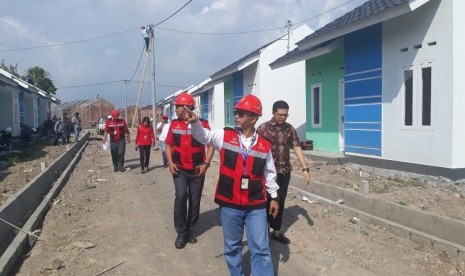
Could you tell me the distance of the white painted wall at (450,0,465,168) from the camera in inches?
330

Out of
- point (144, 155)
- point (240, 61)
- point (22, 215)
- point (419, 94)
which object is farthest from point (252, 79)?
point (22, 215)

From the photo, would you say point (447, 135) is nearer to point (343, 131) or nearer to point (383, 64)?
point (383, 64)

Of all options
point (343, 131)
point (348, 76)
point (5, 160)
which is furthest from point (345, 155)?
point (5, 160)

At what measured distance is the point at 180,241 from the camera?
5879 millimetres

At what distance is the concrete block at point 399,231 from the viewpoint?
6.22 metres

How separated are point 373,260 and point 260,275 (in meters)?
2.05

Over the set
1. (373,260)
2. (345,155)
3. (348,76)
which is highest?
(348,76)

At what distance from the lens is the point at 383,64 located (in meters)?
10.3

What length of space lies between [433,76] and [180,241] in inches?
244

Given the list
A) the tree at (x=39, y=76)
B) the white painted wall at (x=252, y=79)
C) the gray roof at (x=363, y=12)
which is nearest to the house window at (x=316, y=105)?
the gray roof at (x=363, y=12)

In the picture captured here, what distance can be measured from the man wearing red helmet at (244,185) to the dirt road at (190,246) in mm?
1044

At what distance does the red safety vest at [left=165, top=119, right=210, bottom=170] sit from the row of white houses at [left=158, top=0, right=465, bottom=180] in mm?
5324

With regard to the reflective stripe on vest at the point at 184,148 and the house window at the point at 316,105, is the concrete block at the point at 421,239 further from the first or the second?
the house window at the point at 316,105

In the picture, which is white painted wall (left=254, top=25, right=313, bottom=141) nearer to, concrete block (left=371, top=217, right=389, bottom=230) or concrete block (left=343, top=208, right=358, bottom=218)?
concrete block (left=343, top=208, right=358, bottom=218)
